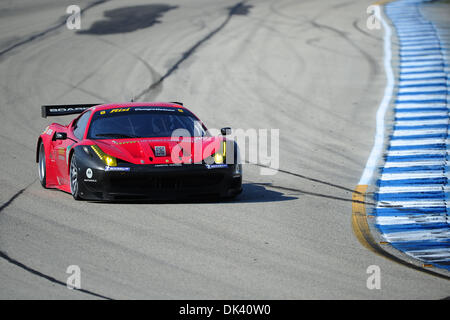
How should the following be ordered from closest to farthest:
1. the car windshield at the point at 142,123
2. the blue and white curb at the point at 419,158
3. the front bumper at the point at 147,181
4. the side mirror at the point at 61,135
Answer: the blue and white curb at the point at 419,158, the front bumper at the point at 147,181, the car windshield at the point at 142,123, the side mirror at the point at 61,135

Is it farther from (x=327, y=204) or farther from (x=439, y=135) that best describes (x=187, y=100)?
(x=327, y=204)

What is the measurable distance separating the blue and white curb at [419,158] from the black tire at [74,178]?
10.7 ft

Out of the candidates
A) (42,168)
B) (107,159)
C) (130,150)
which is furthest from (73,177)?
(42,168)

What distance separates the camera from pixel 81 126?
10.2 m

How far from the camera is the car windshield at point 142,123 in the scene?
9688 millimetres

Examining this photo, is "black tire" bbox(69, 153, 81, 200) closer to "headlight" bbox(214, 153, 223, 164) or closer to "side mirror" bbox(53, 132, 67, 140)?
"side mirror" bbox(53, 132, 67, 140)

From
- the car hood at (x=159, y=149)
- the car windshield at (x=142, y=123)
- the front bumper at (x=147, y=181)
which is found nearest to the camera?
the front bumper at (x=147, y=181)

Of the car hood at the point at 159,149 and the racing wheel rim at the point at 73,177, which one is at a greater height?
the car hood at the point at 159,149

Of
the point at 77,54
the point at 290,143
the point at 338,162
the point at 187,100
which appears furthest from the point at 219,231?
the point at 77,54

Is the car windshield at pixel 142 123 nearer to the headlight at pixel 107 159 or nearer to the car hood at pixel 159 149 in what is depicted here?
the car hood at pixel 159 149

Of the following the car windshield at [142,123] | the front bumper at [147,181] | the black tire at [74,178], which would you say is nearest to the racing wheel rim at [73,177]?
the black tire at [74,178]

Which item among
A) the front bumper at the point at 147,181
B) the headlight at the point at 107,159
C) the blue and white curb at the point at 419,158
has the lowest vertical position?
the blue and white curb at the point at 419,158

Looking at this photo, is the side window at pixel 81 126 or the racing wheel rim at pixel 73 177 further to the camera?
the side window at pixel 81 126

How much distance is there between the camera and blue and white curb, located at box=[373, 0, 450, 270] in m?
8.19
